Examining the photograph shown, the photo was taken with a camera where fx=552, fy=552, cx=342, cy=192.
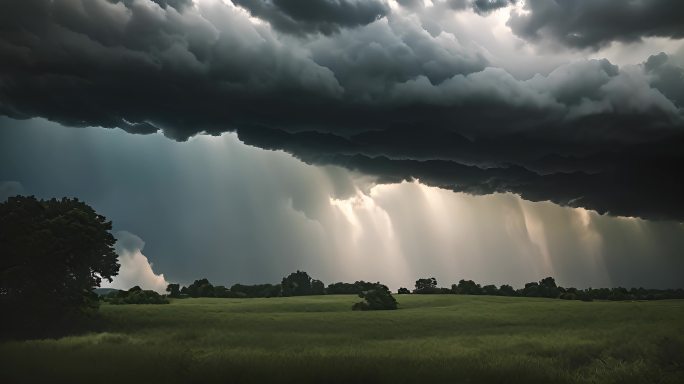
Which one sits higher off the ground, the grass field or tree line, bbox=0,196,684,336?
tree line, bbox=0,196,684,336

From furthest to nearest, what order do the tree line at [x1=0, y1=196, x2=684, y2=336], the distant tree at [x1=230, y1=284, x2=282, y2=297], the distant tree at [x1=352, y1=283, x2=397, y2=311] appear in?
the distant tree at [x1=230, y1=284, x2=282, y2=297] → the distant tree at [x1=352, y1=283, x2=397, y2=311] → the tree line at [x1=0, y1=196, x2=684, y2=336]

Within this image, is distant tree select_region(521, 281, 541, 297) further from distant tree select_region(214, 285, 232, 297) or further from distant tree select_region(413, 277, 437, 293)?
distant tree select_region(214, 285, 232, 297)

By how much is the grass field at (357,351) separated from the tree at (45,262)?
560 cm

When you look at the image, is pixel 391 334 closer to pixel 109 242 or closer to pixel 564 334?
pixel 564 334

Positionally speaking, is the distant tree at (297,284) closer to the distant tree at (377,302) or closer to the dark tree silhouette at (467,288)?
the dark tree silhouette at (467,288)

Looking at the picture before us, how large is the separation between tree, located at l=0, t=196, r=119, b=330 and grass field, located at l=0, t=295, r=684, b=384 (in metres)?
5.60

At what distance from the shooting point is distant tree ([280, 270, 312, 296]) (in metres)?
167

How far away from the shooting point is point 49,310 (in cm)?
5612

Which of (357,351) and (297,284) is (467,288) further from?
(357,351)

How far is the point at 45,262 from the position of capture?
57094 mm

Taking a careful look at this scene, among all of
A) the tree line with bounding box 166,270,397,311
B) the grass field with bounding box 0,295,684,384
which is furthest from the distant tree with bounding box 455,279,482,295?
the grass field with bounding box 0,295,684,384

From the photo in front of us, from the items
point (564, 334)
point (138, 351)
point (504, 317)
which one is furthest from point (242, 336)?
point (504, 317)

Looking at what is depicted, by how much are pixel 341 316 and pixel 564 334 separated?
1100 inches

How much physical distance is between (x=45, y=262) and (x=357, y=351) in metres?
37.0
